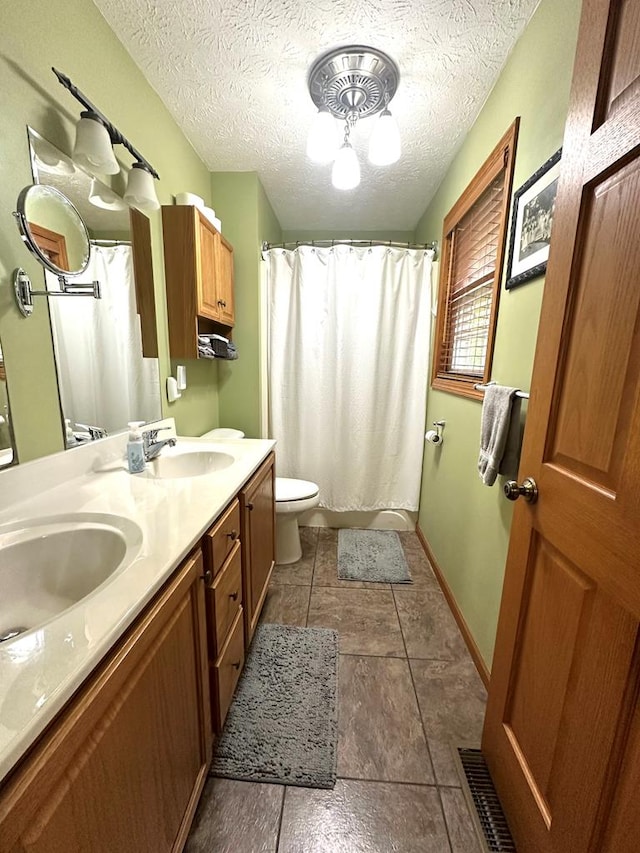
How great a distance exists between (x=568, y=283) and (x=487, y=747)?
1348 millimetres

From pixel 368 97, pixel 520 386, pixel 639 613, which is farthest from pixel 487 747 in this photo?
pixel 368 97

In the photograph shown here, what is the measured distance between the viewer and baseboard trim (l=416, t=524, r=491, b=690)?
1.34m

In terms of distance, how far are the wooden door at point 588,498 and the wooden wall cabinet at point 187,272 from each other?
4.79ft

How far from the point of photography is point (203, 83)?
141 centimetres

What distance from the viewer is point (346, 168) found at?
5.12 ft

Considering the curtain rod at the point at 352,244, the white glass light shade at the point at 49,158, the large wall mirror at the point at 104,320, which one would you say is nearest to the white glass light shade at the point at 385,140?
the curtain rod at the point at 352,244

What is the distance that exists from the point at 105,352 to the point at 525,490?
1.47 m

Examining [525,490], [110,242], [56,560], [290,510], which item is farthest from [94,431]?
[525,490]

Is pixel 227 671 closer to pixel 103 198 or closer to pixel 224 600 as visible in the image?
pixel 224 600

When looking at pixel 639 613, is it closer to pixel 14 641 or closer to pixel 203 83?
pixel 14 641

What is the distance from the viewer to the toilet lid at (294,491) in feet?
6.48

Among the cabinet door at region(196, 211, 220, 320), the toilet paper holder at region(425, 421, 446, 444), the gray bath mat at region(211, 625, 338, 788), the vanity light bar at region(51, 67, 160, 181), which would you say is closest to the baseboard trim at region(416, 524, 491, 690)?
the gray bath mat at region(211, 625, 338, 788)

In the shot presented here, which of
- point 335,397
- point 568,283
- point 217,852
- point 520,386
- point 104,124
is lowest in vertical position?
point 217,852

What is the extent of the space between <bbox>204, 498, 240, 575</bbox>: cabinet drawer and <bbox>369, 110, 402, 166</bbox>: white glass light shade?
5.15ft
